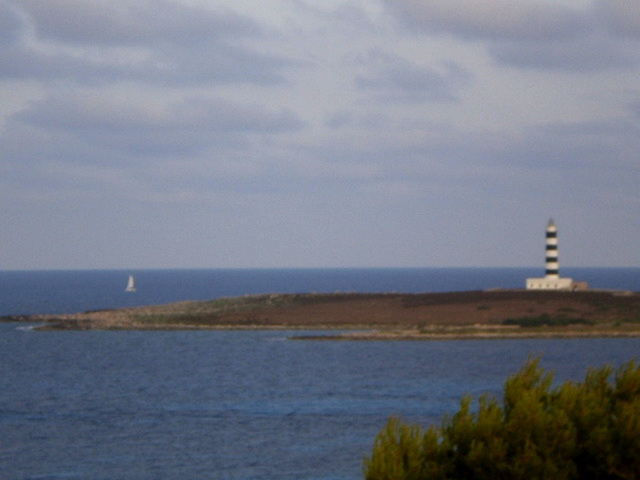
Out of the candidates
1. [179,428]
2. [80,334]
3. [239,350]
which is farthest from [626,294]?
[179,428]

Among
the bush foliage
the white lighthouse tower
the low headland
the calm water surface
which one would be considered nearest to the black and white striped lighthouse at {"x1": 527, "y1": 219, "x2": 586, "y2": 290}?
the white lighthouse tower

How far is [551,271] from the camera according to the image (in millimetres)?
101438

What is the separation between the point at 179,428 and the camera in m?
42.1

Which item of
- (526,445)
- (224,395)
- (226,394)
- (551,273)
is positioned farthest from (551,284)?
(526,445)

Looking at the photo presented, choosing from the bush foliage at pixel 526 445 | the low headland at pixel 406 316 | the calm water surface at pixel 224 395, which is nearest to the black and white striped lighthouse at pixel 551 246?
the low headland at pixel 406 316

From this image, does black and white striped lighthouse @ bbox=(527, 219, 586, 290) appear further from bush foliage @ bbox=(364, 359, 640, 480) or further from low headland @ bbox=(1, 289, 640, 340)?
bush foliage @ bbox=(364, 359, 640, 480)

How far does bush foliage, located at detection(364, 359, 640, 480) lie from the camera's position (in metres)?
15.6

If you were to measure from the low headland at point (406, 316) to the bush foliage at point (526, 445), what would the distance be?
60527 millimetres

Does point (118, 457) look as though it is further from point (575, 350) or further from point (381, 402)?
point (575, 350)

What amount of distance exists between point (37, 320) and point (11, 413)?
51291 millimetres

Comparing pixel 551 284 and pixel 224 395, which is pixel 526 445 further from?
pixel 551 284

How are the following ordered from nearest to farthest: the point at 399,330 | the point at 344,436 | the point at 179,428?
the point at 344,436
the point at 179,428
the point at 399,330

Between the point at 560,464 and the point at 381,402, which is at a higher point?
the point at 560,464

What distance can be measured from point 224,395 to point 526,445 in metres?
38.0
